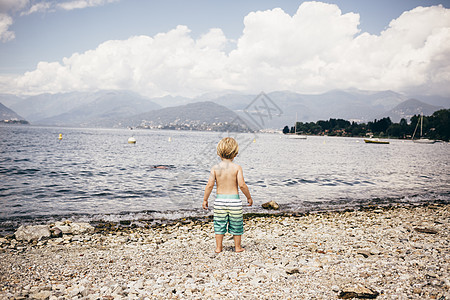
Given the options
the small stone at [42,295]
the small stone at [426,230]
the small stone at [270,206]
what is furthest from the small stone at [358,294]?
the small stone at [270,206]

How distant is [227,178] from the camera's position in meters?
7.06

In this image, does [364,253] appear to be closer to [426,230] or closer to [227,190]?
[227,190]

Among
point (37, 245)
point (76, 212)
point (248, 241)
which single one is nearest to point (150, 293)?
point (248, 241)

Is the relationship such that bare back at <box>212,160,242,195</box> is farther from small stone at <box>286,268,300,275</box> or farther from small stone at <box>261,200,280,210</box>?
small stone at <box>261,200,280,210</box>

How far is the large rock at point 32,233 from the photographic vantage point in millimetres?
9188

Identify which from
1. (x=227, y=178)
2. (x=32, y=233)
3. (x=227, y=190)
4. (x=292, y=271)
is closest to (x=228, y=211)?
(x=227, y=190)

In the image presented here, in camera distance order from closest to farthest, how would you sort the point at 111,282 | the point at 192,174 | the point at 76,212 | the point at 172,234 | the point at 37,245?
the point at 111,282 < the point at 37,245 < the point at 172,234 < the point at 76,212 < the point at 192,174

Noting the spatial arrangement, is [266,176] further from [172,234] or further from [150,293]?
[150,293]

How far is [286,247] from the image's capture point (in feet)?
26.6

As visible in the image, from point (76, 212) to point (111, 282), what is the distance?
9644 mm

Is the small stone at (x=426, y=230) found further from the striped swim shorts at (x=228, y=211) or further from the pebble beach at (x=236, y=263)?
the striped swim shorts at (x=228, y=211)

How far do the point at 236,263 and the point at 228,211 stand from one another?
4.38 ft

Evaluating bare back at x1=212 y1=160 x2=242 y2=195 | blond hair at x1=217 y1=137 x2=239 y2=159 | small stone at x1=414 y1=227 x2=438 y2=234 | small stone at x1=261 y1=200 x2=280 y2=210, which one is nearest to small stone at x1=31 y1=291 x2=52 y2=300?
bare back at x1=212 y1=160 x2=242 y2=195

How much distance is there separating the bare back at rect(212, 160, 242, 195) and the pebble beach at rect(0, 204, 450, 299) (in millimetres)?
1877
